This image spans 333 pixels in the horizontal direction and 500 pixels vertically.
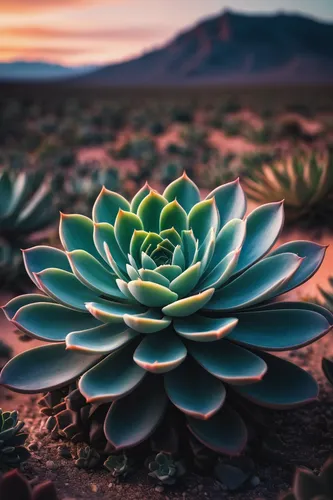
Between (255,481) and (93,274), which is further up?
(93,274)

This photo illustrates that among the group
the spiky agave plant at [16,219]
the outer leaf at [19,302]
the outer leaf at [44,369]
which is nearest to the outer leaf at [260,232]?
the outer leaf at [44,369]

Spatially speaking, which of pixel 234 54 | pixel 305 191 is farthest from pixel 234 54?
pixel 305 191

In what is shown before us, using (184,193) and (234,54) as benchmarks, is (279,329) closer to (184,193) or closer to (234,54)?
(184,193)

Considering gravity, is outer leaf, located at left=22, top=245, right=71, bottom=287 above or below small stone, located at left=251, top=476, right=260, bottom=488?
above

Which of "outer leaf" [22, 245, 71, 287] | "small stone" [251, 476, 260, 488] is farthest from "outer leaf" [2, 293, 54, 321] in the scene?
"small stone" [251, 476, 260, 488]

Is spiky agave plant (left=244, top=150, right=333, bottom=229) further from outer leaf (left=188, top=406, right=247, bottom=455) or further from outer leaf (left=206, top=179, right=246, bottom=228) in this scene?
outer leaf (left=188, top=406, right=247, bottom=455)
